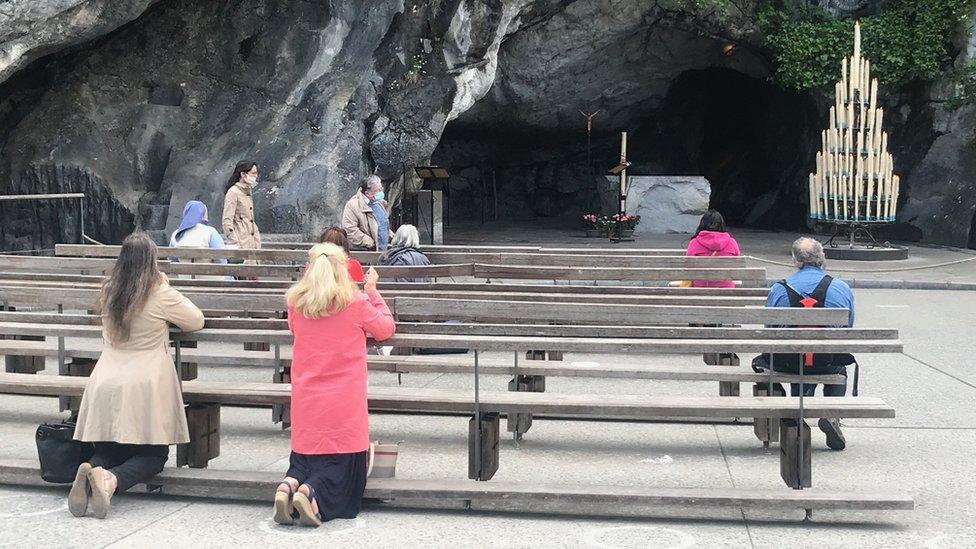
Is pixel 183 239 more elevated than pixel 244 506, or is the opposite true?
pixel 183 239

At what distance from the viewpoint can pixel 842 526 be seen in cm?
498

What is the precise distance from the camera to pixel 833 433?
21.2 feet

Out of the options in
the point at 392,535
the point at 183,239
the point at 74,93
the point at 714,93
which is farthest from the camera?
the point at 714,93

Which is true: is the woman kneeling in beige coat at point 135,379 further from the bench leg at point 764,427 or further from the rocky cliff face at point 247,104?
the rocky cliff face at point 247,104

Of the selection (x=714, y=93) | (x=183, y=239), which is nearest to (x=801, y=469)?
(x=183, y=239)

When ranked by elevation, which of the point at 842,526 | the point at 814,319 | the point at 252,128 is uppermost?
the point at 252,128

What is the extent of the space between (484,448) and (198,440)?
1493 mm

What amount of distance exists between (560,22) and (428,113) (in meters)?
6.34

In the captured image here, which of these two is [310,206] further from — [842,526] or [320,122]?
[842,526]

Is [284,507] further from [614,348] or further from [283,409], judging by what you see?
[283,409]

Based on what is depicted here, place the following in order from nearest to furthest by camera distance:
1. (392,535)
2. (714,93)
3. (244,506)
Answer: (392,535)
(244,506)
(714,93)

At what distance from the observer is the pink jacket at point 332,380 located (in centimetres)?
496

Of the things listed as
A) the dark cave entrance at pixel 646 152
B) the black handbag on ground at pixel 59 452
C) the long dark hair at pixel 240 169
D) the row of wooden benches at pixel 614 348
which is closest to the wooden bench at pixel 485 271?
the long dark hair at pixel 240 169

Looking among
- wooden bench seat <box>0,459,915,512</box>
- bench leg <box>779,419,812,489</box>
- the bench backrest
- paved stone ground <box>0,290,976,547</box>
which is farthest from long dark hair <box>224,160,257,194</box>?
bench leg <box>779,419,812,489</box>
